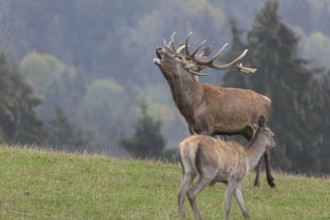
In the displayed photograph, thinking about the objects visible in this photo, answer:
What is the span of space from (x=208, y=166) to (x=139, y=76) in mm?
168363

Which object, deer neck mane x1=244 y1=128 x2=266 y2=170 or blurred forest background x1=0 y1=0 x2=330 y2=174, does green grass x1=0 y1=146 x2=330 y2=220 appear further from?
blurred forest background x1=0 y1=0 x2=330 y2=174

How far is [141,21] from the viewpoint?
654ft

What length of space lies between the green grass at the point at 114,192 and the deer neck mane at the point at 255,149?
0.78 metres

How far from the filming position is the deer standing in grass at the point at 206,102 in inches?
583

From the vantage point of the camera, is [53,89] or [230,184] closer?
[230,184]

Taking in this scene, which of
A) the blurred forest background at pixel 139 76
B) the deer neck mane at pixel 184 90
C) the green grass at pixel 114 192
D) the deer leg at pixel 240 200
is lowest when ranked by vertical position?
the blurred forest background at pixel 139 76

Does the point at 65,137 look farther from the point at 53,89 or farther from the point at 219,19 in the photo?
the point at 219,19

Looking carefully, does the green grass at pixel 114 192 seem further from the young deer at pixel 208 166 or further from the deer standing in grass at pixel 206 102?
the deer standing in grass at pixel 206 102

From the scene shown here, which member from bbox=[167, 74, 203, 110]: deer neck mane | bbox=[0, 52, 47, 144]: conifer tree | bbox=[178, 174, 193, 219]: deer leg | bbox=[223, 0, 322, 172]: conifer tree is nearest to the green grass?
bbox=[178, 174, 193, 219]: deer leg

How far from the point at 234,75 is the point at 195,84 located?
116ft

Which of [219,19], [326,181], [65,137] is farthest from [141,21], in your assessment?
[326,181]

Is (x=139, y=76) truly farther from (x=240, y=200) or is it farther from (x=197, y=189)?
(x=197, y=189)

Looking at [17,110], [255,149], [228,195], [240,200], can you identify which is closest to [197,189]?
[228,195]

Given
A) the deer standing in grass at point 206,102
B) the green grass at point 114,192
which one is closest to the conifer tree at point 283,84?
the green grass at point 114,192
